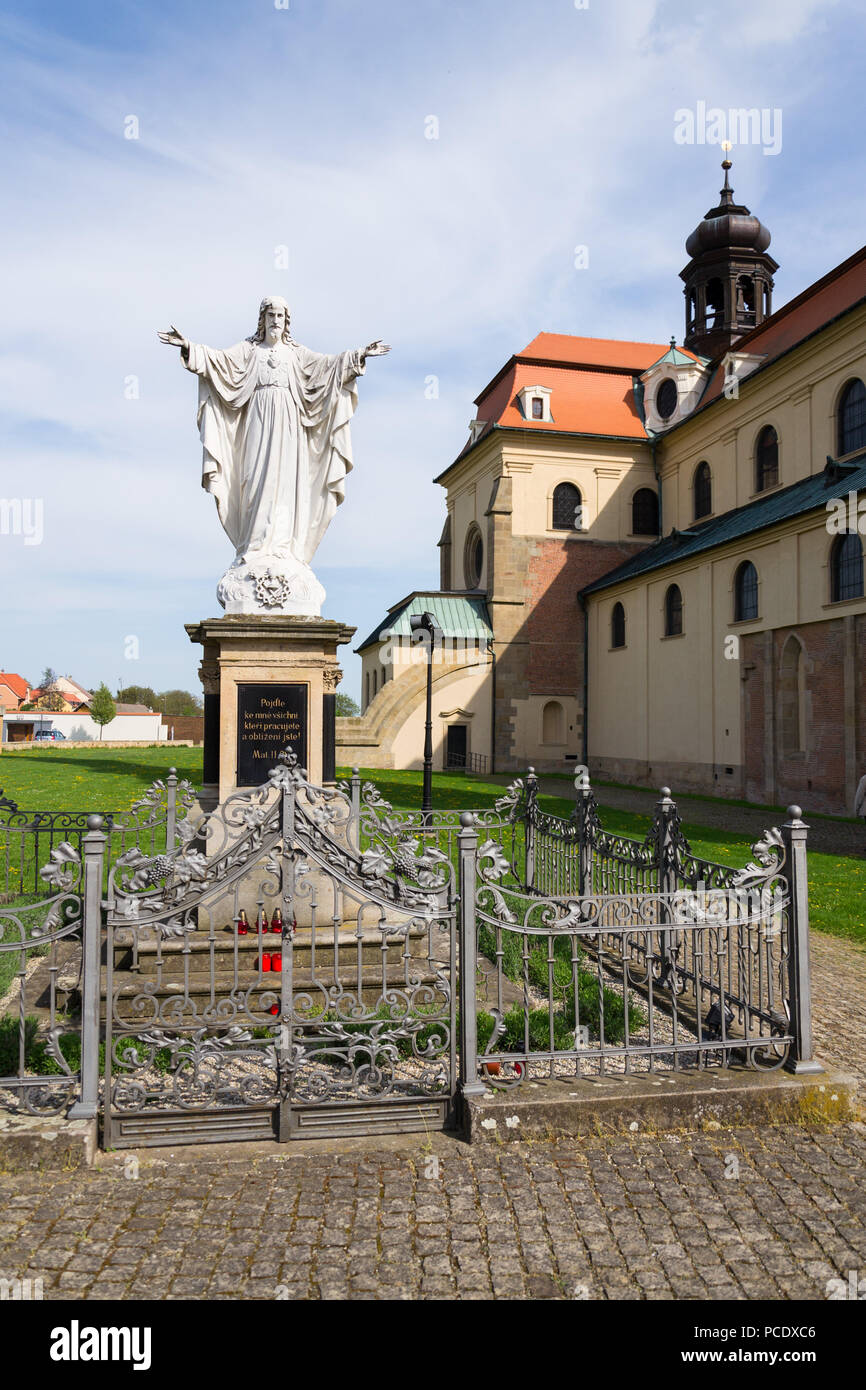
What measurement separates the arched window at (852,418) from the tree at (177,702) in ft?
283

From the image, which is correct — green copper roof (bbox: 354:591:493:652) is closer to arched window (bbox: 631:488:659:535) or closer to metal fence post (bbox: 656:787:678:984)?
arched window (bbox: 631:488:659:535)

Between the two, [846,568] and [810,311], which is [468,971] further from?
[810,311]

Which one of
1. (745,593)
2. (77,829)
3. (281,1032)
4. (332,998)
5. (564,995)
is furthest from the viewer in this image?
(745,593)

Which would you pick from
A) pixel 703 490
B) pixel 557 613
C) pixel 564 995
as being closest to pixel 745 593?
pixel 703 490

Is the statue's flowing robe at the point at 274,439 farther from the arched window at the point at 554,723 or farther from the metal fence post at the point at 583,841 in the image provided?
the arched window at the point at 554,723

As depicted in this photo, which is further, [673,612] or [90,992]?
[673,612]

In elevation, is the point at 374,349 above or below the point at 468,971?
above

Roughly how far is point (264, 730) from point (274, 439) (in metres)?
2.55

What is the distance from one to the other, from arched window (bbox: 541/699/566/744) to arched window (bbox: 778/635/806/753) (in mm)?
12449

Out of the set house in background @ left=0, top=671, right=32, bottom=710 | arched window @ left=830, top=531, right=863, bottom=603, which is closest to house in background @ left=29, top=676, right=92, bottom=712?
house in background @ left=0, top=671, right=32, bottom=710

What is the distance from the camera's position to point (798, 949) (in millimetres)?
5023

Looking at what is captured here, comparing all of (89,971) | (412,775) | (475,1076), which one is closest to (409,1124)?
(475,1076)

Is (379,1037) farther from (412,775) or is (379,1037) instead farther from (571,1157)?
(412,775)

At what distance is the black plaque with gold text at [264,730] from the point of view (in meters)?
7.28
